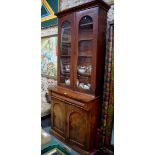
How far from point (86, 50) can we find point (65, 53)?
424 millimetres

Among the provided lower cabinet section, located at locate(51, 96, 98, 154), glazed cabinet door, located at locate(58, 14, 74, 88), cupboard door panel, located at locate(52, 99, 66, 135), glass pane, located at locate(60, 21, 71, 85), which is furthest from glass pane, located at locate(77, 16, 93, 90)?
cupboard door panel, located at locate(52, 99, 66, 135)

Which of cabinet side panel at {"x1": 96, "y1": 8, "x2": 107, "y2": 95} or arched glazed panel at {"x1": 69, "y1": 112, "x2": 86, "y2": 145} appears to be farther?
arched glazed panel at {"x1": 69, "y1": 112, "x2": 86, "y2": 145}

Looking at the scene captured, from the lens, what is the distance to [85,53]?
6.83ft

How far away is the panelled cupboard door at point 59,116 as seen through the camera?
218 cm

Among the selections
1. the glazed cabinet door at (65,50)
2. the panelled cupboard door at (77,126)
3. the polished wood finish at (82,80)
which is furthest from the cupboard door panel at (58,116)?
the glazed cabinet door at (65,50)

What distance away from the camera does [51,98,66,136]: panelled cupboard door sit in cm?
218

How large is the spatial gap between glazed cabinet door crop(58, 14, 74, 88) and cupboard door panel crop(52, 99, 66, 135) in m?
0.32

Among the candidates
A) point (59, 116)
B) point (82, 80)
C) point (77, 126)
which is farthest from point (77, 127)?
point (82, 80)

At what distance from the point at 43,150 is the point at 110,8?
1.93 meters

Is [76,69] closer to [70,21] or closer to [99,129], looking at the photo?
[70,21]

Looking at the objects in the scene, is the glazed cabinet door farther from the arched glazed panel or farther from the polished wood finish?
the arched glazed panel

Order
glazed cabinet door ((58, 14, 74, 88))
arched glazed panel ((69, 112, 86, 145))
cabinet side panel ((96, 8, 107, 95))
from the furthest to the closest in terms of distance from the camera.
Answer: glazed cabinet door ((58, 14, 74, 88)) < arched glazed panel ((69, 112, 86, 145)) < cabinet side panel ((96, 8, 107, 95))

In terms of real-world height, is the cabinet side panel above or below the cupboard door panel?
above

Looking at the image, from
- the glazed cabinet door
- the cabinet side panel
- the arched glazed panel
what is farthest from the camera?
the glazed cabinet door
